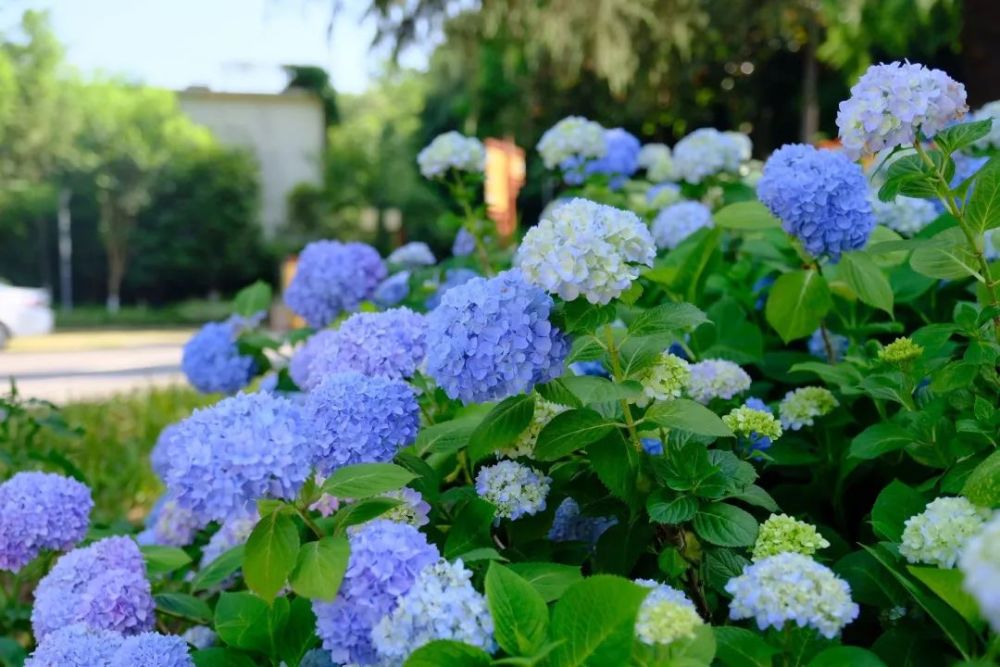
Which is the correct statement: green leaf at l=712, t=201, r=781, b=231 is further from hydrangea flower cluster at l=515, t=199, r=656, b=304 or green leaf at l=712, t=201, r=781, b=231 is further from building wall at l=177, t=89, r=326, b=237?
building wall at l=177, t=89, r=326, b=237

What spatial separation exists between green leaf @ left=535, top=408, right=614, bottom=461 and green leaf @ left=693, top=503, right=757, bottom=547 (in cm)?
13

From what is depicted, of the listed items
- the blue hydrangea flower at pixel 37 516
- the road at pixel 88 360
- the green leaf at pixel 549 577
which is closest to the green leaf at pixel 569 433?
the green leaf at pixel 549 577

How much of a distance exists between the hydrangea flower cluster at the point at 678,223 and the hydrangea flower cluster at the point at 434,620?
4.49 feet

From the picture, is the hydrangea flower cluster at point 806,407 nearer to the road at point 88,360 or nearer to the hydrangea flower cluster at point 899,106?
the hydrangea flower cluster at point 899,106

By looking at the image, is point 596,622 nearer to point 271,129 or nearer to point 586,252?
point 586,252

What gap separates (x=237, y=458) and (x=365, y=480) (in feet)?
0.40

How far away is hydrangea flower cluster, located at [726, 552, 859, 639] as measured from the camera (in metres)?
0.74

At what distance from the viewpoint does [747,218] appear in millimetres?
1406

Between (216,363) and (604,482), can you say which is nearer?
(604,482)

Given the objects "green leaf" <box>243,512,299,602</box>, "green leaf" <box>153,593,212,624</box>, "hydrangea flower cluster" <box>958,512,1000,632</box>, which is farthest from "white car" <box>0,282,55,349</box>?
"hydrangea flower cluster" <box>958,512,1000,632</box>

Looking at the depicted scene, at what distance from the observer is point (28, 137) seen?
27.0m

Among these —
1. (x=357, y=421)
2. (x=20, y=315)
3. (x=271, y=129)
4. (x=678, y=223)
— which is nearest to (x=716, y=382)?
(x=357, y=421)

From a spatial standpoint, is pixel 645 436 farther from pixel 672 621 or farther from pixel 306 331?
pixel 306 331

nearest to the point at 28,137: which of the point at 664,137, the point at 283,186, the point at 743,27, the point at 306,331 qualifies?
the point at 283,186
